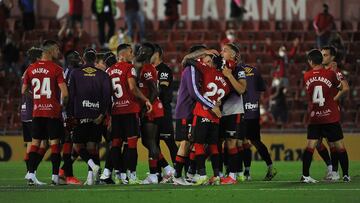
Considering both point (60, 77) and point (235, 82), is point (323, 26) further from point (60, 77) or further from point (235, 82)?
point (60, 77)

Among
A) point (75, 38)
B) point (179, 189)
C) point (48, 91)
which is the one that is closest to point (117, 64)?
point (48, 91)

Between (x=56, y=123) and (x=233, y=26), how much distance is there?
61.6 ft

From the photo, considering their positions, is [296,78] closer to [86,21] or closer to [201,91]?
[86,21]

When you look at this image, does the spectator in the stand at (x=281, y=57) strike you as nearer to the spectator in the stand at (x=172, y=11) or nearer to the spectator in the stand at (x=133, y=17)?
the spectator in the stand at (x=172, y=11)

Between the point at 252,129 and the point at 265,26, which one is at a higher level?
the point at 265,26

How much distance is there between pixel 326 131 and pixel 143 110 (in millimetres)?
2877

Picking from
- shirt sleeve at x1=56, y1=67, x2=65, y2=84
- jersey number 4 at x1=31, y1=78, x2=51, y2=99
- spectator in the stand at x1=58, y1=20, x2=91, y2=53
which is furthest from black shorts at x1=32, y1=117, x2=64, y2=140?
spectator in the stand at x1=58, y1=20, x2=91, y2=53

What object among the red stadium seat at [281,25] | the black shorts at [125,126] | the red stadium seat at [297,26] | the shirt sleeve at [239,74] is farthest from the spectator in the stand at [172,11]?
the shirt sleeve at [239,74]

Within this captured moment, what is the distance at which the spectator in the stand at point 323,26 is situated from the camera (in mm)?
33625

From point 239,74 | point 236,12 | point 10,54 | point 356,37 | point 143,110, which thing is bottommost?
point 143,110

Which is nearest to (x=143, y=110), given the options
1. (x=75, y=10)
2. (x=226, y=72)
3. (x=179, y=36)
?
(x=226, y=72)

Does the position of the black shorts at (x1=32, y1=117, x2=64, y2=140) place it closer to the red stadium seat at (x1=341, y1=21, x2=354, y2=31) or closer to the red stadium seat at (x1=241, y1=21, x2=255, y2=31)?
the red stadium seat at (x1=241, y1=21, x2=255, y2=31)

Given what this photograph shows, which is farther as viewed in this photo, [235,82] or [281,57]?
[281,57]

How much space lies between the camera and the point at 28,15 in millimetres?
34656
